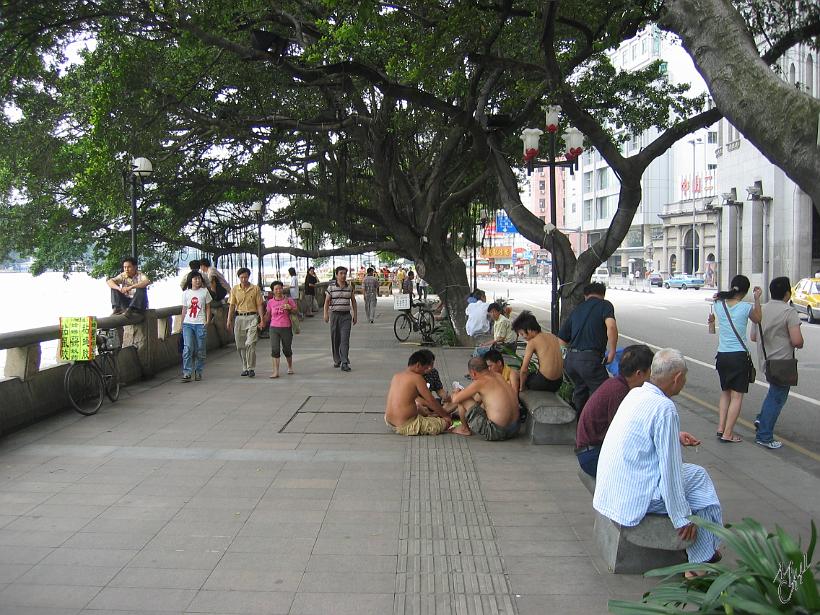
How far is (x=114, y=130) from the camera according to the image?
563 inches

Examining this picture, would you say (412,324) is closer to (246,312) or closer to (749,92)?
(246,312)

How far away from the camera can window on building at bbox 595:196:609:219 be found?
269ft

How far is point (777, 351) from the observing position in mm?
7684

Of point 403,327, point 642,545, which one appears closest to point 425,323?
point 403,327

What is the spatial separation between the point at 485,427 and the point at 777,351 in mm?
3268

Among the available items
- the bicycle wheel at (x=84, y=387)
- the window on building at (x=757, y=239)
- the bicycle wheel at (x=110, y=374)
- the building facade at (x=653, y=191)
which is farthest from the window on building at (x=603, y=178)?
the bicycle wheel at (x=84, y=387)

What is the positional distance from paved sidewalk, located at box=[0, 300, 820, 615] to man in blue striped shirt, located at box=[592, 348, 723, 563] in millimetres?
470

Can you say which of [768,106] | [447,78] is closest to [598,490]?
[768,106]

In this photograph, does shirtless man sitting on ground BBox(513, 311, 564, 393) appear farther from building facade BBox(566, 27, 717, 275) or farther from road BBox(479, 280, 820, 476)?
building facade BBox(566, 27, 717, 275)

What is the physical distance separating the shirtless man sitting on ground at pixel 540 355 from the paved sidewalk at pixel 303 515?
100cm

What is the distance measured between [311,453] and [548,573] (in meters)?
3.44

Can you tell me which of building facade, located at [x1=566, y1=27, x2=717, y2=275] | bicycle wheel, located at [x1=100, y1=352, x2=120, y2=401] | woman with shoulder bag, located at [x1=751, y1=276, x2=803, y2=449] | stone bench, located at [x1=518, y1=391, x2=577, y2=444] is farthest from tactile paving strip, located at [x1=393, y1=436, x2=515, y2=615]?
building facade, located at [x1=566, y1=27, x2=717, y2=275]

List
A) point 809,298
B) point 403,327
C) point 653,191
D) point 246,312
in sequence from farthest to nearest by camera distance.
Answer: point 653,191, point 809,298, point 403,327, point 246,312

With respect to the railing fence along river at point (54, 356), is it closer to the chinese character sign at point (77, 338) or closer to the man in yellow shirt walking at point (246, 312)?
the chinese character sign at point (77, 338)
